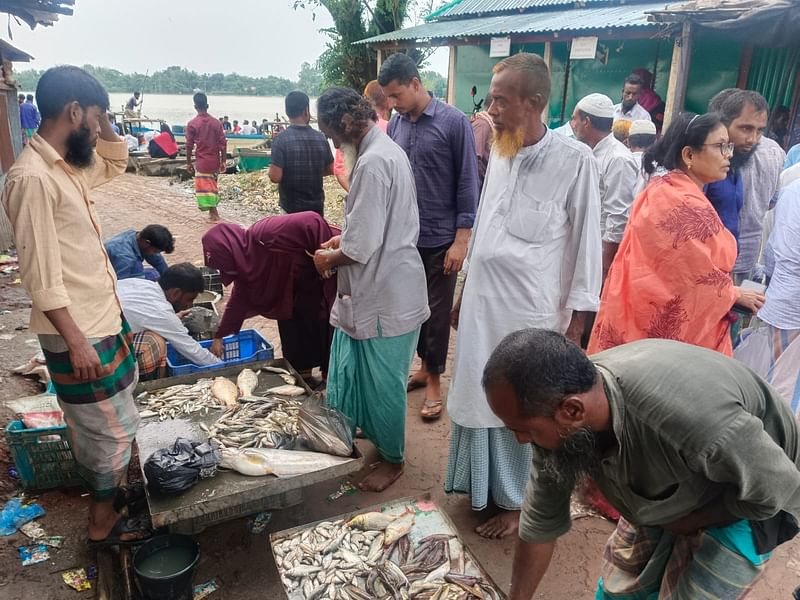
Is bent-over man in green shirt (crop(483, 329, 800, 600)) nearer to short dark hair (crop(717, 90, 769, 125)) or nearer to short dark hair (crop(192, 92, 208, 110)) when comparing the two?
short dark hair (crop(717, 90, 769, 125))

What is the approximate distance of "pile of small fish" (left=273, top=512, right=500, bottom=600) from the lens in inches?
90.1

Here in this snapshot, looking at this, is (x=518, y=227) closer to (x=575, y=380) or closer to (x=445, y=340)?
(x=575, y=380)

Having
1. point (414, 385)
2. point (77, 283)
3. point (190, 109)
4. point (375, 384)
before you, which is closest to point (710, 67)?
point (414, 385)

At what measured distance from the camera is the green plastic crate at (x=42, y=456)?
3.09 meters

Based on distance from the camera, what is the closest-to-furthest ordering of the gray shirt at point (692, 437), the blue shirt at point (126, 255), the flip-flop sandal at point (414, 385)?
1. the gray shirt at point (692, 437)
2. the blue shirt at point (126, 255)
3. the flip-flop sandal at point (414, 385)

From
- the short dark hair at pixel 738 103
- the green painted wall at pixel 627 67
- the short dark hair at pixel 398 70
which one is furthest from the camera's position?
the green painted wall at pixel 627 67

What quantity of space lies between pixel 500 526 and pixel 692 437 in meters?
1.89

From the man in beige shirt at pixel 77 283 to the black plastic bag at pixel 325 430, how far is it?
2.83ft

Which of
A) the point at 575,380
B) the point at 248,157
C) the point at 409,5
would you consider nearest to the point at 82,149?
the point at 575,380

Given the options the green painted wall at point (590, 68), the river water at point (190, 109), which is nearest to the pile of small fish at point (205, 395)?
the green painted wall at point (590, 68)

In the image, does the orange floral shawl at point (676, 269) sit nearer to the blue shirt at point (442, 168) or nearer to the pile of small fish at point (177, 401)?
the blue shirt at point (442, 168)

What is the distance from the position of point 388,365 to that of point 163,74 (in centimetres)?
8097

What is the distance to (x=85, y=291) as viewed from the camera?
8.26 feet

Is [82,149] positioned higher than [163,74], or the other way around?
[163,74]
